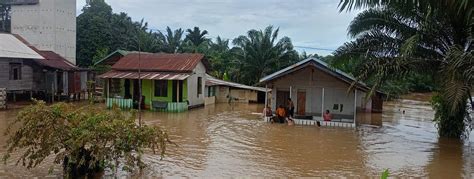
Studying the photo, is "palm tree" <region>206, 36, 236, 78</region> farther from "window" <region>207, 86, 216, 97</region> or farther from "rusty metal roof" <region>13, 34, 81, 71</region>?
"rusty metal roof" <region>13, 34, 81, 71</region>

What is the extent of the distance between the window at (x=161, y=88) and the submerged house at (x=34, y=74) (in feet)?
22.8

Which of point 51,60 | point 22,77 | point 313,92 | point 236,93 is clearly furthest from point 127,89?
point 313,92

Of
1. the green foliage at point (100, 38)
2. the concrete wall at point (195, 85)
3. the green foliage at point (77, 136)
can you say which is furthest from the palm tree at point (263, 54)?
the green foliage at point (77, 136)

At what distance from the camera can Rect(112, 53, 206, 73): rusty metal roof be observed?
27219 millimetres

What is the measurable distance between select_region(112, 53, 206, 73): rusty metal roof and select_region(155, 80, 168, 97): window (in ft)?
2.63

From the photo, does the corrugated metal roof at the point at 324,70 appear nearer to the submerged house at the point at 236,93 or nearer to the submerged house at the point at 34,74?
the submerged house at the point at 236,93

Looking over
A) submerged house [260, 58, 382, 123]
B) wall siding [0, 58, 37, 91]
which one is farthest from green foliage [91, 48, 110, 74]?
submerged house [260, 58, 382, 123]

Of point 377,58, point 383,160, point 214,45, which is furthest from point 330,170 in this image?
point 214,45

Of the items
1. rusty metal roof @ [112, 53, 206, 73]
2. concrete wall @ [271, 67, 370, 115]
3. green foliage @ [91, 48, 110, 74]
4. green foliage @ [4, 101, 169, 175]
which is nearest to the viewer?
green foliage @ [4, 101, 169, 175]

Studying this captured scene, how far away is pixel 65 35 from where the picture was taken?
121ft

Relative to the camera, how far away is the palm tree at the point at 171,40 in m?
47.5

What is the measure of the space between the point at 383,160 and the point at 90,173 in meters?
8.32

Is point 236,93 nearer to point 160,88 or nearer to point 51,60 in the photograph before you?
point 160,88

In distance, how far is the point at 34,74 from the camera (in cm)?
2956
